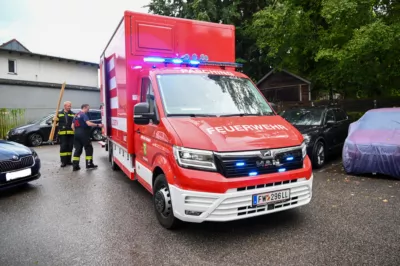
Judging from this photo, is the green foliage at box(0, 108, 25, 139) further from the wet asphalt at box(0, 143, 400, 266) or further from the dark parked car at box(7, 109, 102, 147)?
the wet asphalt at box(0, 143, 400, 266)

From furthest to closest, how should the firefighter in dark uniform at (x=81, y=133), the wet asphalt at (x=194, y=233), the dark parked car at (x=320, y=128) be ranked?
1. the firefighter in dark uniform at (x=81, y=133)
2. the dark parked car at (x=320, y=128)
3. the wet asphalt at (x=194, y=233)

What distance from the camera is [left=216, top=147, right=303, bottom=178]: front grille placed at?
131 inches

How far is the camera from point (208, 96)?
4.39 metres

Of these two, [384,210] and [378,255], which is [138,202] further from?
[384,210]

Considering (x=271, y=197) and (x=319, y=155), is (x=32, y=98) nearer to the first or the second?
(x=319, y=155)

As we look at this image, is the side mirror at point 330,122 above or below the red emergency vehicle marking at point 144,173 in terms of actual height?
above

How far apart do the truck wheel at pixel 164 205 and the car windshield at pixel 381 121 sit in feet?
17.7

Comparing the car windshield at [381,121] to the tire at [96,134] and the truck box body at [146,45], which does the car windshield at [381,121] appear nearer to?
the truck box body at [146,45]

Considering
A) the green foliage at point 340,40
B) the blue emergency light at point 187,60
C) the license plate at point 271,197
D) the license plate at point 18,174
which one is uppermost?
the green foliage at point 340,40

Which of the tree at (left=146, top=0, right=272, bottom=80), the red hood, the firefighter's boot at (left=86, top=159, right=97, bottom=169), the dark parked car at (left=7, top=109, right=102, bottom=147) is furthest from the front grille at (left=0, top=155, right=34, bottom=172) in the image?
the tree at (left=146, top=0, right=272, bottom=80)

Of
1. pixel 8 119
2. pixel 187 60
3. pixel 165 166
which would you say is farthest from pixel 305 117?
pixel 8 119

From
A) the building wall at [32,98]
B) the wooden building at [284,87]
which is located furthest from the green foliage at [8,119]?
the wooden building at [284,87]

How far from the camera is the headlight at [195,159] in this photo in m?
3.37

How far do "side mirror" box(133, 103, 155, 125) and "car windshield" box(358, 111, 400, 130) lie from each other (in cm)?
540
